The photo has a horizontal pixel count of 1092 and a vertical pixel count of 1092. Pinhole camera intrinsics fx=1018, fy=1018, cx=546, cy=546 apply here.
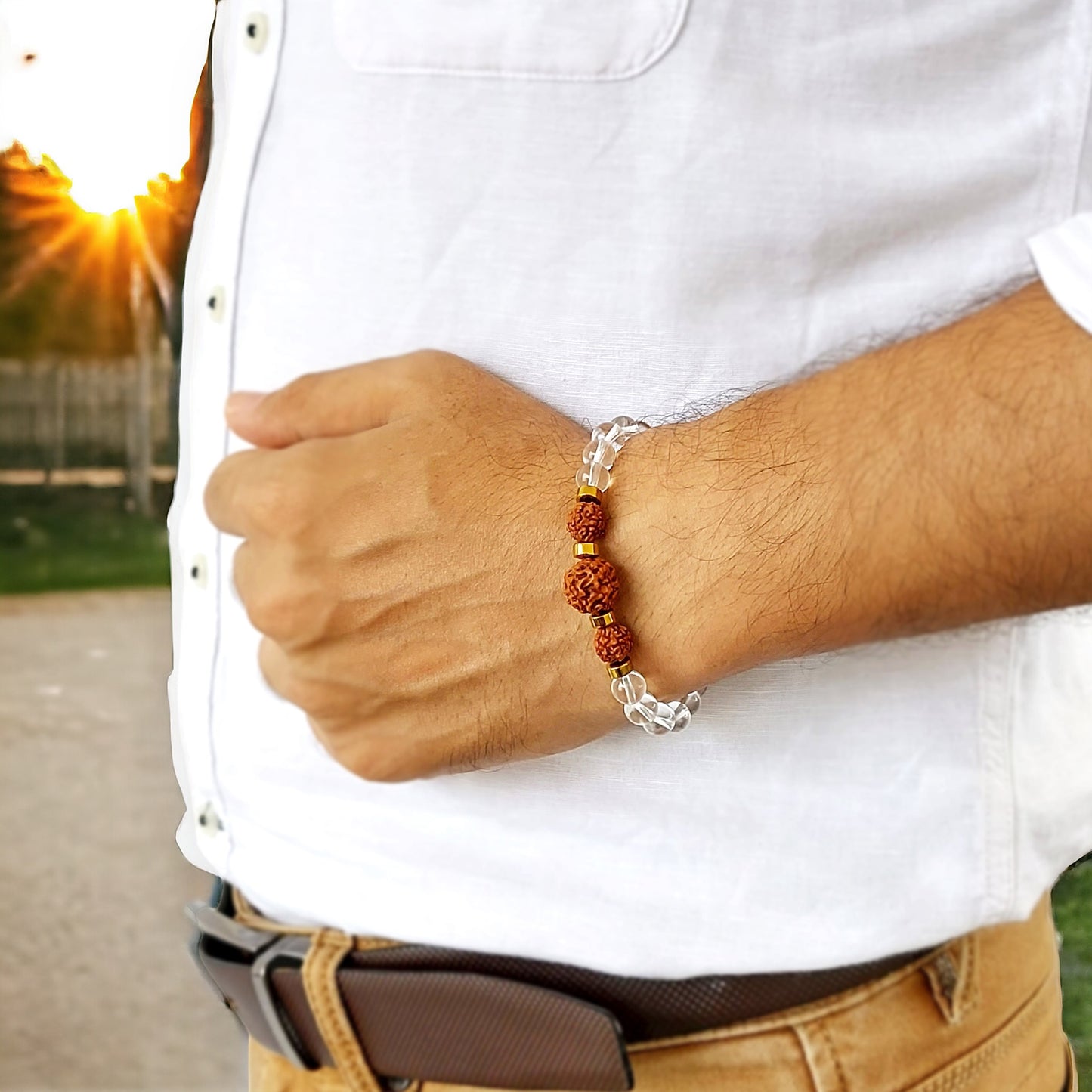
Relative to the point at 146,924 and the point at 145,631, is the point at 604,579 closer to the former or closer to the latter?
the point at 146,924

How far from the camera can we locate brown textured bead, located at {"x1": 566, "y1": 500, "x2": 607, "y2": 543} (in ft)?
1.65

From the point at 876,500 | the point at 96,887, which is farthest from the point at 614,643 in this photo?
the point at 96,887

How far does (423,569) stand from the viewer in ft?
1.80

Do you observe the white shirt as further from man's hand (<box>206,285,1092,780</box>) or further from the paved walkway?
the paved walkway

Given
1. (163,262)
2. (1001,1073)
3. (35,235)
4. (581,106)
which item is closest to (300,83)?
(581,106)

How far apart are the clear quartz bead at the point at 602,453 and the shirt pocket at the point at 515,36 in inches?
8.1

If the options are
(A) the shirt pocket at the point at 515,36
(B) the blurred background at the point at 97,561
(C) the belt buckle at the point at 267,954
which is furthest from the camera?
(B) the blurred background at the point at 97,561

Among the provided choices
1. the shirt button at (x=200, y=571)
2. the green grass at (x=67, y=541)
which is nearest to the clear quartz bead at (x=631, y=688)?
the shirt button at (x=200, y=571)

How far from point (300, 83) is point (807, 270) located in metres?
0.33

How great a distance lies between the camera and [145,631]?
13.9ft

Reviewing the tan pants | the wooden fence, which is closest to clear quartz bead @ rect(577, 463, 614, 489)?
the tan pants

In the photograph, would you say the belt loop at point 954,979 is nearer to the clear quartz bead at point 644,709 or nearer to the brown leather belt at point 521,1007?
the brown leather belt at point 521,1007

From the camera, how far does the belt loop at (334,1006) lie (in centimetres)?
63

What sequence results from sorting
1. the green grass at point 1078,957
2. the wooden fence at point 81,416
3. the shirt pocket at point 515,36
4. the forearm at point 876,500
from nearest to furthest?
the forearm at point 876,500
the shirt pocket at point 515,36
the green grass at point 1078,957
the wooden fence at point 81,416
